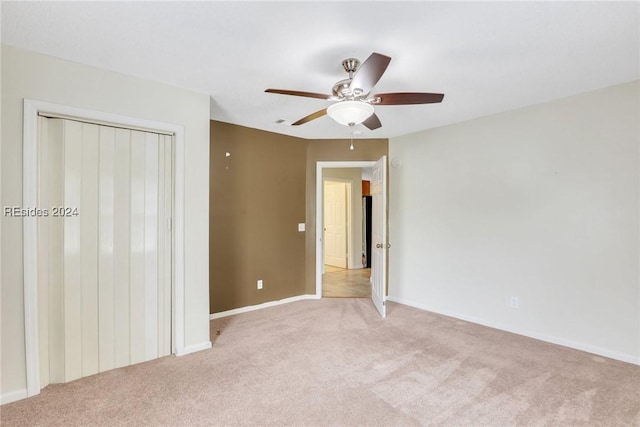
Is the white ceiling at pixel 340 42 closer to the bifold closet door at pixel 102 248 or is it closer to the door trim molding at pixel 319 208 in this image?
the bifold closet door at pixel 102 248

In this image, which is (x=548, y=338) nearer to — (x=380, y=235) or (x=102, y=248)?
(x=380, y=235)

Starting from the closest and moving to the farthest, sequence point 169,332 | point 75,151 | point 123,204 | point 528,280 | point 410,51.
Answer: point 410,51 → point 75,151 → point 123,204 → point 169,332 → point 528,280

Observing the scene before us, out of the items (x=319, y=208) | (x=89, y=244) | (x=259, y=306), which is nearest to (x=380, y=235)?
(x=319, y=208)

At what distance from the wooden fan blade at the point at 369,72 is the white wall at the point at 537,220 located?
2.33 m

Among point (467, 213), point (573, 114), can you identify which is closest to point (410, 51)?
point (573, 114)

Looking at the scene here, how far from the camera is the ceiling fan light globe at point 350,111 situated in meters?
2.23

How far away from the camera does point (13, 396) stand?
2.17 meters

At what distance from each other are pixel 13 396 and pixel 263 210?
291 cm

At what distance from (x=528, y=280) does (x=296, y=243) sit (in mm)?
2949

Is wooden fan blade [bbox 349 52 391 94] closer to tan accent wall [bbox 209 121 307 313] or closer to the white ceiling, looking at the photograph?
the white ceiling

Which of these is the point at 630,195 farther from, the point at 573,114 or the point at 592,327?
the point at 592,327

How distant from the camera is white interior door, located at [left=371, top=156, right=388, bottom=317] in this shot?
4.04 m

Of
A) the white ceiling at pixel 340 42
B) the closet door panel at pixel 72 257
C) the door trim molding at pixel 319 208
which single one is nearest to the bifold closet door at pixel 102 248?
the closet door panel at pixel 72 257

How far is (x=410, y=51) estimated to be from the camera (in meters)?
2.25
